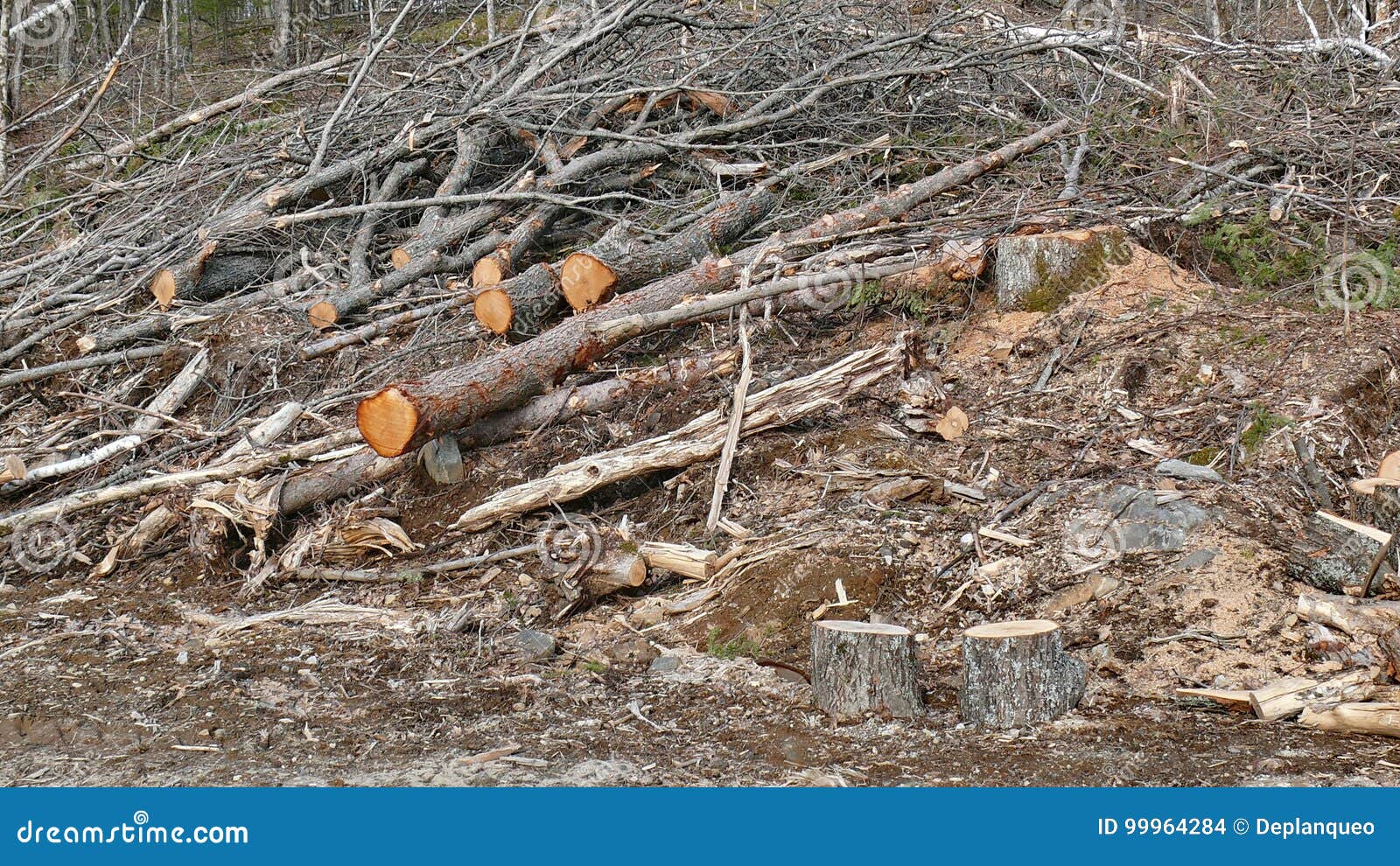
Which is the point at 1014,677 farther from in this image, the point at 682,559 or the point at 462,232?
the point at 462,232

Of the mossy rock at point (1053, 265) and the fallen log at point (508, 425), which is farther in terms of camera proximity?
the mossy rock at point (1053, 265)

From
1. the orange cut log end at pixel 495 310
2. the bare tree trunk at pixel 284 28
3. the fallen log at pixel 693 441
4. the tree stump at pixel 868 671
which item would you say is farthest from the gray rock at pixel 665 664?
the bare tree trunk at pixel 284 28

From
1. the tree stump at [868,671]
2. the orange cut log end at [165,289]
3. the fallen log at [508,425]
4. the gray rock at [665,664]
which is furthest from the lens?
the orange cut log end at [165,289]

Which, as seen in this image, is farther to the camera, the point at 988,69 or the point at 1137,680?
the point at 988,69

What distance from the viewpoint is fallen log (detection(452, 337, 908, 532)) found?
5379 mm

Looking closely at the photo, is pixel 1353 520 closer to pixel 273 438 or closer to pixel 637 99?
pixel 273 438

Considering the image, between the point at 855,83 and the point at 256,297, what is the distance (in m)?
4.45

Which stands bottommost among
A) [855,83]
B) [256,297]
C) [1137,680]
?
[1137,680]

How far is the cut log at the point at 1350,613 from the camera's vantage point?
380 cm

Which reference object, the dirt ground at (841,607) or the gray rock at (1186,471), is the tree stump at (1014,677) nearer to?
the dirt ground at (841,607)

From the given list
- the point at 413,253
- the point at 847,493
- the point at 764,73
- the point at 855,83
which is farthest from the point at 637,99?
the point at 847,493

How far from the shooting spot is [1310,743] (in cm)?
347

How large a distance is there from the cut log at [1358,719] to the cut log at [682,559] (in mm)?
2203

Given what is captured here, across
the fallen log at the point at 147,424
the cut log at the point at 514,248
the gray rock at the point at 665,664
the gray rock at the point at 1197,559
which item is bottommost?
the gray rock at the point at 665,664
